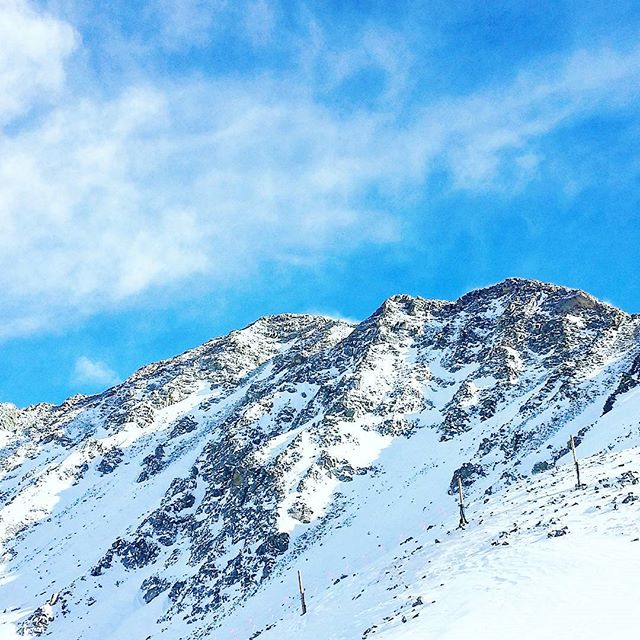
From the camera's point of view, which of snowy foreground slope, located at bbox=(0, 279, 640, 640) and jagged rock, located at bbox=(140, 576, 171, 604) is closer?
snowy foreground slope, located at bbox=(0, 279, 640, 640)

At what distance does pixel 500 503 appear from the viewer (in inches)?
1439

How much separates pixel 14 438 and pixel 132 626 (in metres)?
77.1

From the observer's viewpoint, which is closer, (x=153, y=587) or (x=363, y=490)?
(x=153, y=587)

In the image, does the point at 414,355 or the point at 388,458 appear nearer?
the point at 388,458

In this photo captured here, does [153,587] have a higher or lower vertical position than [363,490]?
lower

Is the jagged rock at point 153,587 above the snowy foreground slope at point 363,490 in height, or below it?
below

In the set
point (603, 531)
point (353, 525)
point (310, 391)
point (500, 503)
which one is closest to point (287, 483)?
point (353, 525)

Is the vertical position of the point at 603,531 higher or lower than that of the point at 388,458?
lower

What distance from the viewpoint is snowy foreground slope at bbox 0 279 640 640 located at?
2331 centimetres

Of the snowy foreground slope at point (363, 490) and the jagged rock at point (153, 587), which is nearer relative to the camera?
the snowy foreground slope at point (363, 490)

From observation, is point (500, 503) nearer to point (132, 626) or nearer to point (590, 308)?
point (132, 626)

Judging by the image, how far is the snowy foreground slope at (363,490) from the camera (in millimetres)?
23312

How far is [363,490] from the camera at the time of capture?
220ft

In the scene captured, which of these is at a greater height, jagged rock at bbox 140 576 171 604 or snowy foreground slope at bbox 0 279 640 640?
snowy foreground slope at bbox 0 279 640 640
